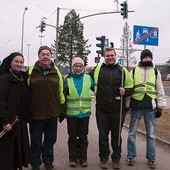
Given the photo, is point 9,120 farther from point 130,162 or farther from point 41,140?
point 130,162

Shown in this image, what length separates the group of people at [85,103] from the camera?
6512 millimetres

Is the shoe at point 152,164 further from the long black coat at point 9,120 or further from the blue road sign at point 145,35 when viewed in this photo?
the blue road sign at point 145,35

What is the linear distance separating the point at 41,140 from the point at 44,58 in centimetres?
138

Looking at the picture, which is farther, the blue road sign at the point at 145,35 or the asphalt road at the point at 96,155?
the blue road sign at the point at 145,35

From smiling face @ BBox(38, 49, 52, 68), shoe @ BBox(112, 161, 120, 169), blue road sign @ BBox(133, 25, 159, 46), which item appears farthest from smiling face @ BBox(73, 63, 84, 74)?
A: blue road sign @ BBox(133, 25, 159, 46)

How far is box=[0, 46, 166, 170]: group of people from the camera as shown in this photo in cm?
651

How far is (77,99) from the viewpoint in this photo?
7098 millimetres

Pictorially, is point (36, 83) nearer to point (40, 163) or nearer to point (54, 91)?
point (54, 91)

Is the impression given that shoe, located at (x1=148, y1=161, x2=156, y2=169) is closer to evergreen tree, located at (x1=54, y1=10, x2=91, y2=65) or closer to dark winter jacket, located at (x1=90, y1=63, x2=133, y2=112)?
dark winter jacket, located at (x1=90, y1=63, x2=133, y2=112)

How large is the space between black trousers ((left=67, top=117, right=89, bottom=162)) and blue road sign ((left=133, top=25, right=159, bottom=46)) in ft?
18.9

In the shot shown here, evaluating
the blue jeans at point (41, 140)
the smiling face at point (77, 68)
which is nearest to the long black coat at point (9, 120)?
the blue jeans at point (41, 140)

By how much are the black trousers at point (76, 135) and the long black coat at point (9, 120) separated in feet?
4.33

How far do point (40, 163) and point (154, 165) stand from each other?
207 centimetres

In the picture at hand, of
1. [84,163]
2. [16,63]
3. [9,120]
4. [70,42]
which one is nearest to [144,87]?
[84,163]
